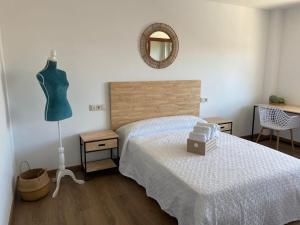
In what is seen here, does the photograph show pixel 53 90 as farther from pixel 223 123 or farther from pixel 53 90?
pixel 223 123

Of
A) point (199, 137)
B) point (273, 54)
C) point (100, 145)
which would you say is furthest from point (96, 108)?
point (273, 54)

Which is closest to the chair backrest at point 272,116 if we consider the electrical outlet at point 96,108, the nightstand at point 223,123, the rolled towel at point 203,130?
the nightstand at point 223,123

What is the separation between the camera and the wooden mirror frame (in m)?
3.33

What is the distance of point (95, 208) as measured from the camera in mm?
2428

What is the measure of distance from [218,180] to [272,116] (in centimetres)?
250

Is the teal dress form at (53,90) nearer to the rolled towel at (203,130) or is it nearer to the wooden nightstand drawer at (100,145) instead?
the wooden nightstand drawer at (100,145)

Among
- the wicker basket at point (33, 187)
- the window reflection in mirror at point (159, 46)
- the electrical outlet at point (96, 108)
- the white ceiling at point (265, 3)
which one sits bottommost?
the wicker basket at point (33, 187)

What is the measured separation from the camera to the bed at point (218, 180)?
1809 millimetres

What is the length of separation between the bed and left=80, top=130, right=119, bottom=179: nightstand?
7.6 inches

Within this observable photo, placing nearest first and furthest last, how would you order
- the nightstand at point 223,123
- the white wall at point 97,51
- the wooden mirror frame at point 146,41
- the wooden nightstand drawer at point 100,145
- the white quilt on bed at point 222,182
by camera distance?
the white quilt on bed at point 222,182 → the white wall at point 97,51 → the wooden nightstand drawer at point 100,145 → the wooden mirror frame at point 146,41 → the nightstand at point 223,123

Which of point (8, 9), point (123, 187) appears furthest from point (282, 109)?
point (8, 9)

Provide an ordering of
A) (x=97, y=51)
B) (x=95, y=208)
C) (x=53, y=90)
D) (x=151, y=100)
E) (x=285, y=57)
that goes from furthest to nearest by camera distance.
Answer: (x=285, y=57), (x=151, y=100), (x=97, y=51), (x=53, y=90), (x=95, y=208)

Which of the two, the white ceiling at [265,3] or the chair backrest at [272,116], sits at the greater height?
the white ceiling at [265,3]

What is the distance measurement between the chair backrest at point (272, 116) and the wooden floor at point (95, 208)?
196 cm
